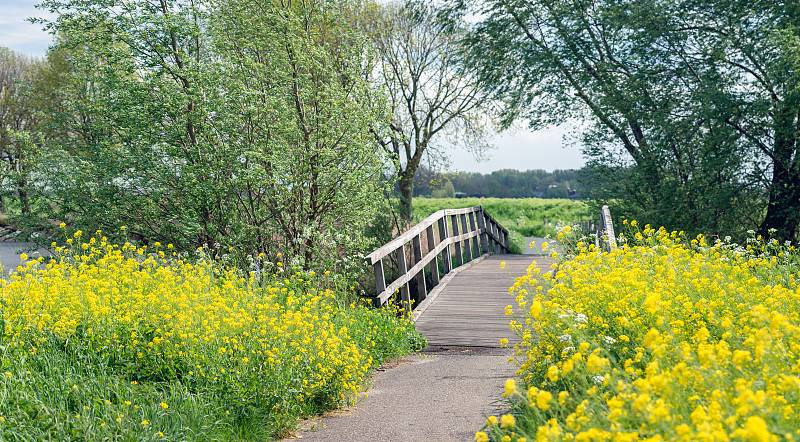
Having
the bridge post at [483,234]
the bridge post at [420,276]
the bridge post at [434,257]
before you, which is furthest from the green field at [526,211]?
the bridge post at [420,276]

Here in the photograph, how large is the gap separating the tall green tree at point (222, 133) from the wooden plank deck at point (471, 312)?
174cm

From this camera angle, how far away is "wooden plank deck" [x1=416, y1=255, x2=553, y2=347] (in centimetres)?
770

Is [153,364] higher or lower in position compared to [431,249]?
lower

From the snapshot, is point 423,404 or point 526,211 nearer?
point 423,404

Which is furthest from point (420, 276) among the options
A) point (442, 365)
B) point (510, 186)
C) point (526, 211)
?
point (510, 186)

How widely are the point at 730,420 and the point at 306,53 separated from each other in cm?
843

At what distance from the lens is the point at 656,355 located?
2787 millimetres

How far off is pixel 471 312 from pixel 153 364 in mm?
5335

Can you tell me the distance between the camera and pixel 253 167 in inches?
347

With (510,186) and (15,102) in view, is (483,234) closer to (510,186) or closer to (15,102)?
(15,102)

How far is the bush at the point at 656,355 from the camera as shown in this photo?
2.17 metres

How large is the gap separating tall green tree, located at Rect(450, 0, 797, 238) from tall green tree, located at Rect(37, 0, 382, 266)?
7.19 meters

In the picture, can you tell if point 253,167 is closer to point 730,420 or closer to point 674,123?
point 730,420

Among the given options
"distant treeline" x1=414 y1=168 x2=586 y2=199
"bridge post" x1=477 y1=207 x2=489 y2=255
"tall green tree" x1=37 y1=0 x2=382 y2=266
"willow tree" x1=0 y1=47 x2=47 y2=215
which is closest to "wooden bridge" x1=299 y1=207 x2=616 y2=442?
"tall green tree" x1=37 y1=0 x2=382 y2=266
